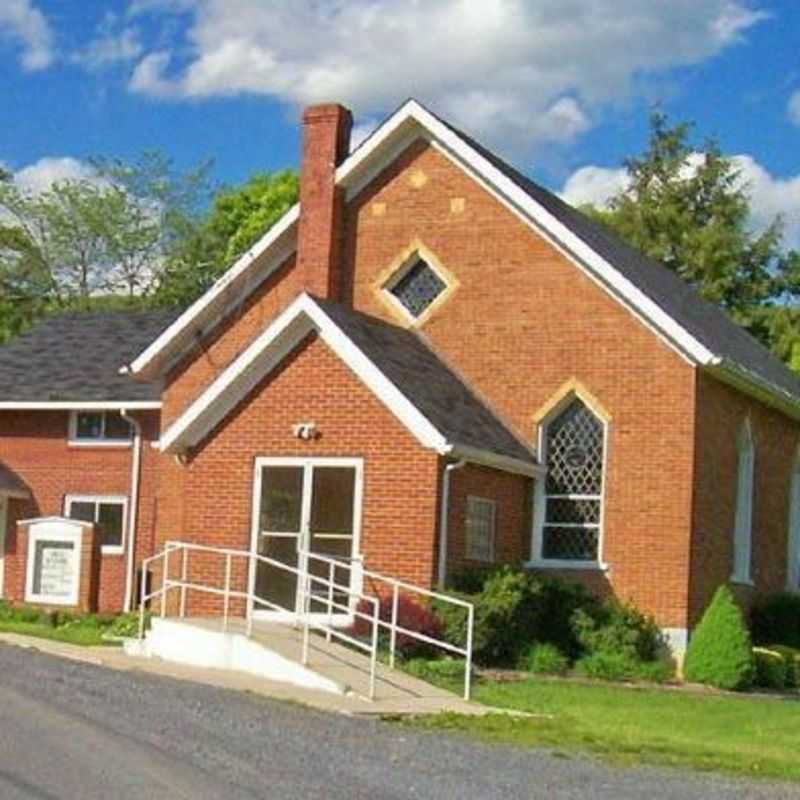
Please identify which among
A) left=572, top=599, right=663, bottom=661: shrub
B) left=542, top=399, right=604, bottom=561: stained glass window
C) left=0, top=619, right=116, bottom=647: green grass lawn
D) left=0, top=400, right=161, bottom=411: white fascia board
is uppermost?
left=0, top=400, right=161, bottom=411: white fascia board

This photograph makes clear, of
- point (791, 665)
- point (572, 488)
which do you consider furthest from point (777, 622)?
point (572, 488)

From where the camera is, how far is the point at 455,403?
25188mm

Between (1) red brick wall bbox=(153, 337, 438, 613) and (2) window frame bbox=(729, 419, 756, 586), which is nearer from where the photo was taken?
(1) red brick wall bbox=(153, 337, 438, 613)

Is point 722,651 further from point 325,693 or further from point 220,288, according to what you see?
point 220,288

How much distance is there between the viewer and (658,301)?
85.2ft

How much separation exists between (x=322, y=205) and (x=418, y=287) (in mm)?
1976

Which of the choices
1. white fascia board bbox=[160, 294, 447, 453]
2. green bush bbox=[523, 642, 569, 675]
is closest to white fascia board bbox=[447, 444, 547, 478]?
white fascia board bbox=[160, 294, 447, 453]

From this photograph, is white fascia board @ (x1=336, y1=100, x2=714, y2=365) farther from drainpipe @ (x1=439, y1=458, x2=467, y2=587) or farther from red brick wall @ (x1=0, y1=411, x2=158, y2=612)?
red brick wall @ (x1=0, y1=411, x2=158, y2=612)

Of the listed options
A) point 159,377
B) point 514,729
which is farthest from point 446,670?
point 159,377

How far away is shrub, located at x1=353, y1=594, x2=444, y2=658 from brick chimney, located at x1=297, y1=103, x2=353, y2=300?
6797 mm

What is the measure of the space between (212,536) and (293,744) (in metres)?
10.9

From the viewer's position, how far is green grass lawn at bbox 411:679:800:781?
49.7 ft

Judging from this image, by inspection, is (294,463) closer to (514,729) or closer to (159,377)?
(159,377)

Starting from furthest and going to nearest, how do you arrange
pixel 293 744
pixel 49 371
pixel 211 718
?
pixel 49 371
pixel 211 718
pixel 293 744
